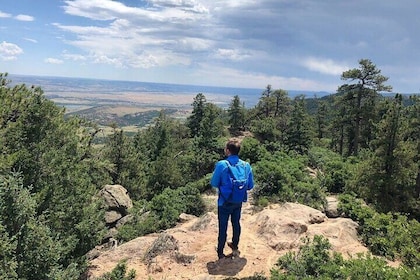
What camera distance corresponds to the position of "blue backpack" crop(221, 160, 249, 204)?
23.8ft

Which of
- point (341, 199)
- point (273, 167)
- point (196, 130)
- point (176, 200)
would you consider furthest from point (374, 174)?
point (196, 130)

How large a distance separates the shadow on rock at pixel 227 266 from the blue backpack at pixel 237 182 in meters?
1.40

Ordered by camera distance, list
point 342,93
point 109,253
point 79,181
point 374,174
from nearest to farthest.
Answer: point 109,253 → point 79,181 → point 374,174 → point 342,93

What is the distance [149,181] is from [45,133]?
21.9m

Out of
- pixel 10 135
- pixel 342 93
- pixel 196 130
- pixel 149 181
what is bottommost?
pixel 149 181

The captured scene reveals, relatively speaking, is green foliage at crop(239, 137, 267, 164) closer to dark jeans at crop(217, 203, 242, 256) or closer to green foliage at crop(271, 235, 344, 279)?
green foliage at crop(271, 235, 344, 279)

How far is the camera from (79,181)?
13945 mm

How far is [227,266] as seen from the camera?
7688mm

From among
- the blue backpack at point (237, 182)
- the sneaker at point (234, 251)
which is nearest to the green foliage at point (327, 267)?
the sneaker at point (234, 251)

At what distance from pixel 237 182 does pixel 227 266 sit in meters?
1.88

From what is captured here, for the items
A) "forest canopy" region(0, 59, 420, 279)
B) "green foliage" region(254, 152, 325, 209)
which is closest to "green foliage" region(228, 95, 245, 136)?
"forest canopy" region(0, 59, 420, 279)

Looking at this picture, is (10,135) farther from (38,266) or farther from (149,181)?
(149,181)

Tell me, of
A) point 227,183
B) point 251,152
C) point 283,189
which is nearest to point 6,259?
point 227,183

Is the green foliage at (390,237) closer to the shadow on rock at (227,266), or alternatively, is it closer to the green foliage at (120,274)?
the shadow on rock at (227,266)
